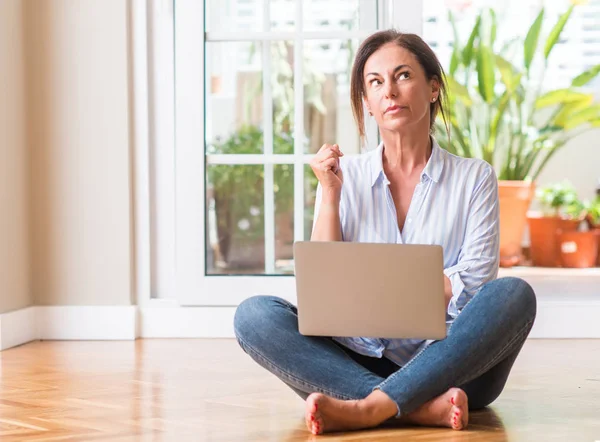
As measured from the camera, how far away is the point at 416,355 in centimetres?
218

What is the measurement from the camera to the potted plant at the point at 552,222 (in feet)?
21.1

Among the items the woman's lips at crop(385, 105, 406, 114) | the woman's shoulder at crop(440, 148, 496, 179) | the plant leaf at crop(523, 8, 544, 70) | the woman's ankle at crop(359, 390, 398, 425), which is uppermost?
the plant leaf at crop(523, 8, 544, 70)

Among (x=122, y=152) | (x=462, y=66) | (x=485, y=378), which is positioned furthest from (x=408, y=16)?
(x=462, y=66)

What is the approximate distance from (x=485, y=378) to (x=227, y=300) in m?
1.81

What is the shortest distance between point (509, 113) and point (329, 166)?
429cm

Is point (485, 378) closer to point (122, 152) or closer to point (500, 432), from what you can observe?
point (500, 432)

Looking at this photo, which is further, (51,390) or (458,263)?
(51,390)

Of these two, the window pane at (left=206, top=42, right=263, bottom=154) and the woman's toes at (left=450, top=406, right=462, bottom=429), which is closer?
the woman's toes at (left=450, top=406, right=462, bottom=429)

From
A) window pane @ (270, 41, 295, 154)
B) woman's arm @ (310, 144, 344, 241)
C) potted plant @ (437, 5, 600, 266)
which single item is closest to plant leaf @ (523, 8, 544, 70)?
potted plant @ (437, 5, 600, 266)

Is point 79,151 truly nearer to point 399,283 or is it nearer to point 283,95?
point 283,95

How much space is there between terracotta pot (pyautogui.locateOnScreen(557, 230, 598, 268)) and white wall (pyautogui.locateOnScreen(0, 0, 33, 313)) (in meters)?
3.72

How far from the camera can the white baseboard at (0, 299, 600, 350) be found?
3.92 meters

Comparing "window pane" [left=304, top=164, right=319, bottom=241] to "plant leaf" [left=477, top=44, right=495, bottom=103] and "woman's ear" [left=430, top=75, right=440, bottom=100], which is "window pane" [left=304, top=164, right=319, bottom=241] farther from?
"plant leaf" [left=477, top=44, right=495, bottom=103]

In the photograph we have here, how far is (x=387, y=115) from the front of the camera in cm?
236
